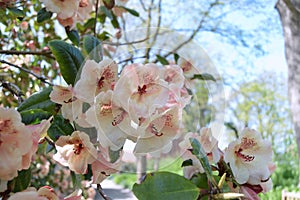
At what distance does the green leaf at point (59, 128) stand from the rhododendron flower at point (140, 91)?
0.11 metres

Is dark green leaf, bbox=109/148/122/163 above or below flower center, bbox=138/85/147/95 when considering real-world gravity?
below

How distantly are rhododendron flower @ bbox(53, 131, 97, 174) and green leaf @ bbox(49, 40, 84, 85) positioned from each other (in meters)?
0.08

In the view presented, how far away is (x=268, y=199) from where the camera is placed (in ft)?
13.8

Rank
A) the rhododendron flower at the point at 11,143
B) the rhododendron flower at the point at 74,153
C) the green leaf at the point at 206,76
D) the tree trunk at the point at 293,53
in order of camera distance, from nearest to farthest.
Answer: the rhododendron flower at the point at 11,143 < the rhododendron flower at the point at 74,153 < the green leaf at the point at 206,76 < the tree trunk at the point at 293,53

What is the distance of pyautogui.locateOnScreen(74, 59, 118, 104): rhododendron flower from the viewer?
1.38ft

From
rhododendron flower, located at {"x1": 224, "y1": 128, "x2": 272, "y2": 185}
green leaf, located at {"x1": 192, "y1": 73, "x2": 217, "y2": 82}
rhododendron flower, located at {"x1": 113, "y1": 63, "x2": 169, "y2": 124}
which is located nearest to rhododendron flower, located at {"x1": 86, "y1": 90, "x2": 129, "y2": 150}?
rhododendron flower, located at {"x1": 113, "y1": 63, "x2": 169, "y2": 124}

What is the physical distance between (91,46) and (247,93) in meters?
8.61

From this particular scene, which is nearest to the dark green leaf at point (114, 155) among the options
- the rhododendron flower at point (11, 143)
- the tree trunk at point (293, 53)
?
the rhododendron flower at point (11, 143)

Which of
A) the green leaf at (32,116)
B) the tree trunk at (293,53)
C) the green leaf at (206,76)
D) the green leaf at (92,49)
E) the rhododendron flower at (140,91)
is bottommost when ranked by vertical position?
the tree trunk at (293,53)

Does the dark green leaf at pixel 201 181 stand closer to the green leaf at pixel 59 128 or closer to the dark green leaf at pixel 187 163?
the dark green leaf at pixel 187 163

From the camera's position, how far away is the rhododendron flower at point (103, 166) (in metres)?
0.44

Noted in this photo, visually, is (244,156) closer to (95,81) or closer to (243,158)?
(243,158)

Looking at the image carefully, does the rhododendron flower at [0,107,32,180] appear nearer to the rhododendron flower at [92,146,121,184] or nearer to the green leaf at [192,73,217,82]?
the rhododendron flower at [92,146,121,184]

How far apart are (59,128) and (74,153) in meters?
0.05
